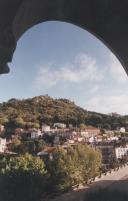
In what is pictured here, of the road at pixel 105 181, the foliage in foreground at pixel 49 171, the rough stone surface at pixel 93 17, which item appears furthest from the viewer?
the road at pixel 105 181

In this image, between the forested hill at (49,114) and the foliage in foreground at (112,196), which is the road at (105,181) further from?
the foliage in foreground at (112,196)

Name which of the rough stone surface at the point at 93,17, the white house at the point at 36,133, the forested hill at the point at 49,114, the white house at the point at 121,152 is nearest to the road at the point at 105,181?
the white house at the point at 121,152

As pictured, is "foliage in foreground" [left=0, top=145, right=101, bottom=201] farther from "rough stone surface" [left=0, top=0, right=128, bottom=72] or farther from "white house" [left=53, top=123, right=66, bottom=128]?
"rough stone surface" [left=0, top=0, right=128, bottom=72]

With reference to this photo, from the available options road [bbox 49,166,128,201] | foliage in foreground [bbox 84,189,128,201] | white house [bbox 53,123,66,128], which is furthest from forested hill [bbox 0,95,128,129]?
foliage in foreground [bbox 84,189,128,201]

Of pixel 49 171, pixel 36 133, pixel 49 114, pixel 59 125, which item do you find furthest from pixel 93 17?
pixel 59 125

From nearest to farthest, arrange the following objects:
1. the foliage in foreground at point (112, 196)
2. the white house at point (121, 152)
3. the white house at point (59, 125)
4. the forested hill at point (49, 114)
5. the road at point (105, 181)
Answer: the foliage in foreground at point (112, 196), the road at point (105, 181), the forested hill at point (49, 114), the white house at point (121, 152), the white house at point (59, 125)

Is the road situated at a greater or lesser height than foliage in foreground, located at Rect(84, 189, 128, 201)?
lesser

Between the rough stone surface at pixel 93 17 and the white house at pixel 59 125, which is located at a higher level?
the white house at pixel 59 125

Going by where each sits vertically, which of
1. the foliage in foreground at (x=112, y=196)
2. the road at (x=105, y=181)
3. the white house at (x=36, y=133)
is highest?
the white house at (x=36, y=133)
